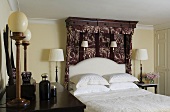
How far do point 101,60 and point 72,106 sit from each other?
3521mm

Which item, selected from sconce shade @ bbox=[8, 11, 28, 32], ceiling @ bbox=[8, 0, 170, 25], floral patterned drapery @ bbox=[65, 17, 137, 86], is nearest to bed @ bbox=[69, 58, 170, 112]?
floral patterned drapery @ bbox=[65, 17, 137, 86]

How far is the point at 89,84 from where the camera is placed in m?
3.96

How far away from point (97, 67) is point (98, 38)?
75cm

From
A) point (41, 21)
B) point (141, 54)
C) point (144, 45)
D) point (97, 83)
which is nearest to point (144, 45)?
point (144, 45)

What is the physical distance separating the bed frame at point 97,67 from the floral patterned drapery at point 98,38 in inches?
4.1

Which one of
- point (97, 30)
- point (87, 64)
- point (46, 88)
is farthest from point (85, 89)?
point (46, 88)

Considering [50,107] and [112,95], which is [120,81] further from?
[50,107]

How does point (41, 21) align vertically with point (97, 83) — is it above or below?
above

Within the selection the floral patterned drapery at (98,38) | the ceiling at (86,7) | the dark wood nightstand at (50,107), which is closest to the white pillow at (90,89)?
the floral patterned drapery at (98,38)

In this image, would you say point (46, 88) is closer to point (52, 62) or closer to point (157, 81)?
point (52, 62)

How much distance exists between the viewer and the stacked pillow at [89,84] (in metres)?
3.85

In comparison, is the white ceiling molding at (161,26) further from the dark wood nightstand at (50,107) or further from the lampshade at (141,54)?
the dark wood nightstand at (50,107)

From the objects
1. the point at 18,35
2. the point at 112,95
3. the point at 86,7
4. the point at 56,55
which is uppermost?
the point at 86,7

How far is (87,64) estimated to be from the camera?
4.56 metres
